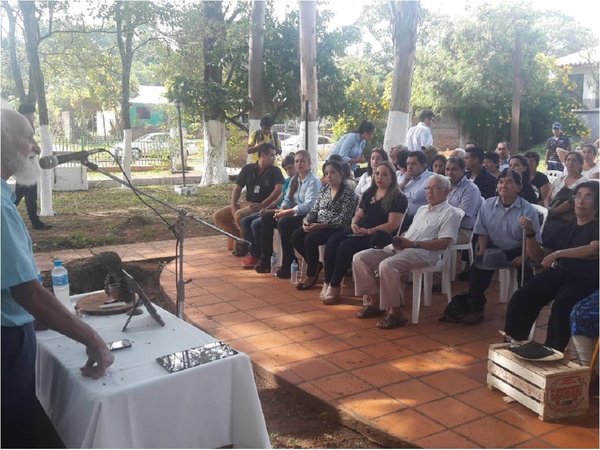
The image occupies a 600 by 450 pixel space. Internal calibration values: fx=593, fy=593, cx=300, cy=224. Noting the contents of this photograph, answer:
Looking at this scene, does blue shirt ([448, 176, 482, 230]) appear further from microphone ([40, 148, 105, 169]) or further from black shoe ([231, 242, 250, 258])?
microphone ([40, 148, 105, 169])

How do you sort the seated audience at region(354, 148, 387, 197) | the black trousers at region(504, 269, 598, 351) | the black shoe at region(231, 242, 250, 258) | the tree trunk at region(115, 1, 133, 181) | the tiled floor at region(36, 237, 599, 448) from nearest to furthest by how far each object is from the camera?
the tiled floor at region(36, 237, 599, 448)
the black trousers at region(504, 269, 598, 351)
the seated audience at region(354, 148, 387, 197)
the black shoe at region(231, 242, 250, 258)
the tree trunk at region(115, 1, 133, 181)

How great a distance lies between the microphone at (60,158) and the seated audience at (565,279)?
8.76 ft

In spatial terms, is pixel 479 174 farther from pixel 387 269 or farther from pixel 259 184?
pixel 259 184

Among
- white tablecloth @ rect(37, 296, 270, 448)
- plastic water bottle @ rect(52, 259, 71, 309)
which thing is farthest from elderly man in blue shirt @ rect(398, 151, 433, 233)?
white tablecloth @ rect(37, 296, 270, 448)

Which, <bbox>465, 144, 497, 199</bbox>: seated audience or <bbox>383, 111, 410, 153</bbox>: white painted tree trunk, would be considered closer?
<bbox>465, 144, 497, 199</bbox>: seated audience

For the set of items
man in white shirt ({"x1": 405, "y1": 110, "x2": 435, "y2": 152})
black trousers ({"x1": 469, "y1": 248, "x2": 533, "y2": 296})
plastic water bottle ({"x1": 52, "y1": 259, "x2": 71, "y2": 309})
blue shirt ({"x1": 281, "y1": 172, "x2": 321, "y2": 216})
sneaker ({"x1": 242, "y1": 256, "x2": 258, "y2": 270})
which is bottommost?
sneaker ({"x1": 242, "y1": 256, "x2": 258, "y2": 270})

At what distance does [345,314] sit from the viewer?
185 inches

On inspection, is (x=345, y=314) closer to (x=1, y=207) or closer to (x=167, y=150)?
(x=1, y=207)

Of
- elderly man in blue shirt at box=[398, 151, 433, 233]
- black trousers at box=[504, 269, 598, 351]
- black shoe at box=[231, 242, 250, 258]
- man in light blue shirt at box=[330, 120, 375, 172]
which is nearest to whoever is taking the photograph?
black trousers at box=[504, 269, 598, 351]

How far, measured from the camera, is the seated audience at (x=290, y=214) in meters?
5.88

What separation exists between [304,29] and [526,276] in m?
5.77

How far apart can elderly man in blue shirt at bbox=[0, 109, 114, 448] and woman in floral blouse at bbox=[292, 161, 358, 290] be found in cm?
338

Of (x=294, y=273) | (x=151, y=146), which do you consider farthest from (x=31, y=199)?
(x=151, y=146)

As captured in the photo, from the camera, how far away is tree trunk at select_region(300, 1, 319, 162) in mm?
8743
